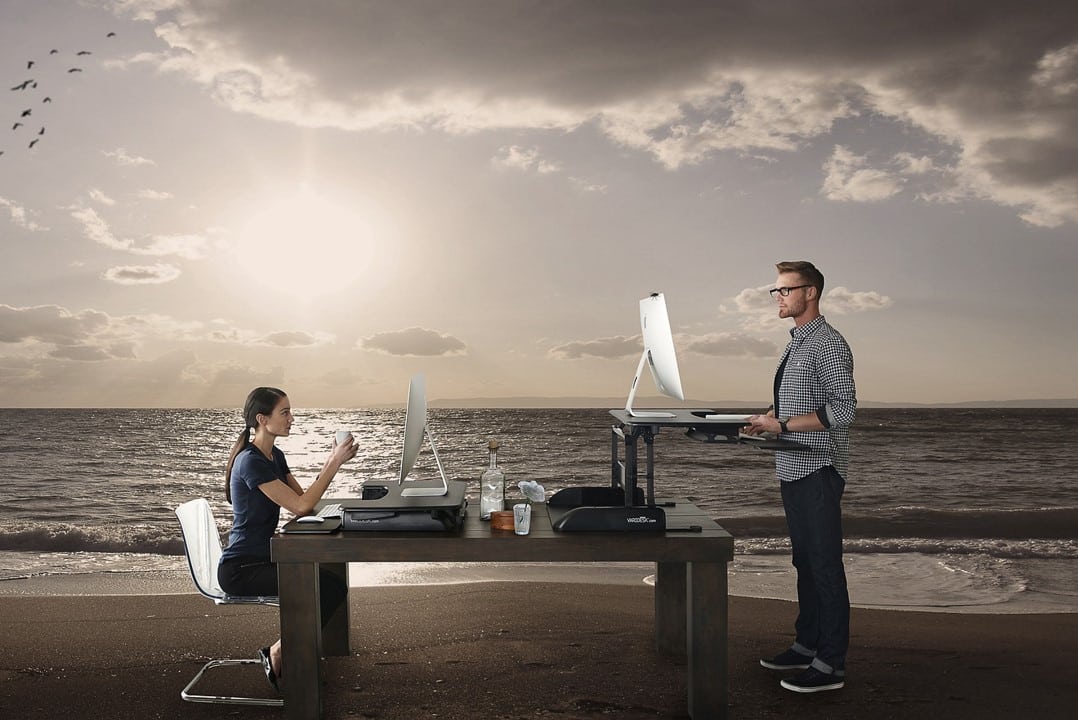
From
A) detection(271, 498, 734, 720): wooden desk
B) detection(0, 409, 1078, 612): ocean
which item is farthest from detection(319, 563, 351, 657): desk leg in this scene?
detection(271, 498, 734, 720): wooden desk

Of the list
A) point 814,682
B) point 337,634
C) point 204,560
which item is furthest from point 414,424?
point 814,682

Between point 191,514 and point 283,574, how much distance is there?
60 centimetres

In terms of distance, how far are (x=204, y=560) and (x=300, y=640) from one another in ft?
1.95

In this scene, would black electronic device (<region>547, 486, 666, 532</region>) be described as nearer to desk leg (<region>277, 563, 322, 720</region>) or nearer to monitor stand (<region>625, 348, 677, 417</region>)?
monitor stand (<region>625, 348, 677, 417</region>)

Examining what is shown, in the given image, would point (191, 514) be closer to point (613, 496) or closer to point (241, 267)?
point (613, 496)

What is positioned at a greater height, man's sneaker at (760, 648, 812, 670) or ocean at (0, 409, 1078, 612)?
man's sneaker at (760, 648, 812, 670)

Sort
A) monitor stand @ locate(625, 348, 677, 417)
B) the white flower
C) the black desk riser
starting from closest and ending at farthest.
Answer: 1. the black desk riser
2. monitor stand @ locate(625, 348, 677, 417)
3. the white flower

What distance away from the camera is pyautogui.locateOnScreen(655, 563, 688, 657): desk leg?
3.62m

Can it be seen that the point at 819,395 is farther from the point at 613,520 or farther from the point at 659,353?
the point at 613,520

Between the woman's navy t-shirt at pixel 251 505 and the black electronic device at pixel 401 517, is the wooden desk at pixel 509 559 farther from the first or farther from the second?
the woman's navy t-shirt at pixel 251 505

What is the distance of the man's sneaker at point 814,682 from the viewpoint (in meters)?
3.20

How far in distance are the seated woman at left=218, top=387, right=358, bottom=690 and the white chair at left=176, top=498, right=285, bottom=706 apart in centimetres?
8

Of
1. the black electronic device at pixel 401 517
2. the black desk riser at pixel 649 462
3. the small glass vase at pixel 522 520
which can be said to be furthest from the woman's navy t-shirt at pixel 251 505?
the black desk riser at pixel 649 462

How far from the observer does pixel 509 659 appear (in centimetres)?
367
